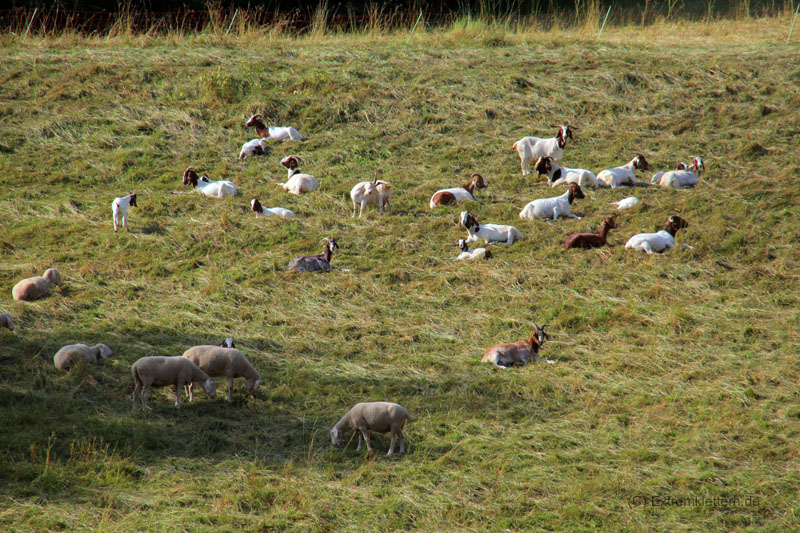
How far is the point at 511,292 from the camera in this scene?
10281 mm

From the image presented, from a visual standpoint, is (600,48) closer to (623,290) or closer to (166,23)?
(623,290)

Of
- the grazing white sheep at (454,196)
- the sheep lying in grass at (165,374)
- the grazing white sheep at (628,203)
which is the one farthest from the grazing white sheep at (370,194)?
the sheep lying in grass at (165,374)

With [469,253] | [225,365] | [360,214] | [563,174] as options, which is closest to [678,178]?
[563,174]

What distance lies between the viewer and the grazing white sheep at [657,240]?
36.5 ft

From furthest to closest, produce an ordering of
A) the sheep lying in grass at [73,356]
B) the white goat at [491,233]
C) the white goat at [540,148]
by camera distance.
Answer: the white goat at [540,148] → the white goat at [491,233] → the sheep lying in grass at [73,356]

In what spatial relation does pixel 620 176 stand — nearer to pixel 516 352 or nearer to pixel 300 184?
pixel 300 184

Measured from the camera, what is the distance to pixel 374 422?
22.2 feet

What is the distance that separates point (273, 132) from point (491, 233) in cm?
693

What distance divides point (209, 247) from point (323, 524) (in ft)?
23.9

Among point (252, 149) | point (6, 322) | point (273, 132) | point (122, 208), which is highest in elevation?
point (273, 132)

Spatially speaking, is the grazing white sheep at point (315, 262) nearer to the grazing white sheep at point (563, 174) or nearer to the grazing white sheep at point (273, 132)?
the grazing white sheep at point (563, 174)

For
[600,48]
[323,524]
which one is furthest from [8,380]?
[600,48]

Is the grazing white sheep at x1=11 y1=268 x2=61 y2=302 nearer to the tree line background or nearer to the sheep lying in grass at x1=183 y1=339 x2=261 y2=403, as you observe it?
the sheep lying in grass at x1=183 y1=339 x2=261 y2=403

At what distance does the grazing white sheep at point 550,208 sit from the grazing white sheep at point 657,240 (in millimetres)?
1558
